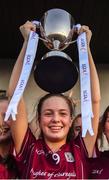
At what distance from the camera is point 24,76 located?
2.05 m

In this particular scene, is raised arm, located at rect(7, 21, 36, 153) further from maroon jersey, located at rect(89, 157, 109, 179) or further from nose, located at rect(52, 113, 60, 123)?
maroon jersey, located at rect(89, 157, 109, 179)

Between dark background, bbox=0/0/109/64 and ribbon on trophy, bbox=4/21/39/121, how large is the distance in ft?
5.13

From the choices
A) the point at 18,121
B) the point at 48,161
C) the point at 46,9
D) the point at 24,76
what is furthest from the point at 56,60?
the point at 46,9

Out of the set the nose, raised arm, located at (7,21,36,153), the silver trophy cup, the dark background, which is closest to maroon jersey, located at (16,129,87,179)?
raised arm, located at (7,21,36,153)

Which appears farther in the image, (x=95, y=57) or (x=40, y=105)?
(x=95, y=57)

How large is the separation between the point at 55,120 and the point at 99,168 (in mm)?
328

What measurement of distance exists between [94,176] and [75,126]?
522 millimetres

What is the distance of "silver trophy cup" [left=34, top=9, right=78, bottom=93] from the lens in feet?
7.19

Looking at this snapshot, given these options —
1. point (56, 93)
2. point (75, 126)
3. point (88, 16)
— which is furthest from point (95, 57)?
point (56, 93)

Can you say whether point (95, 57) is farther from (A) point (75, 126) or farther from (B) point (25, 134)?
(B) point (25, 134)

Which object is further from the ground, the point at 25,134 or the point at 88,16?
the point at 88,16

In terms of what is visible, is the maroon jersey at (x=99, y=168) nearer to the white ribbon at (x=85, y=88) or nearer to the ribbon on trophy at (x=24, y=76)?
the white ribbon at (x=85, y=88)

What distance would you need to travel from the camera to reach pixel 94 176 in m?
2.12

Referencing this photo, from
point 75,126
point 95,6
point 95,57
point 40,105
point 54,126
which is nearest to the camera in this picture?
point 54,126
